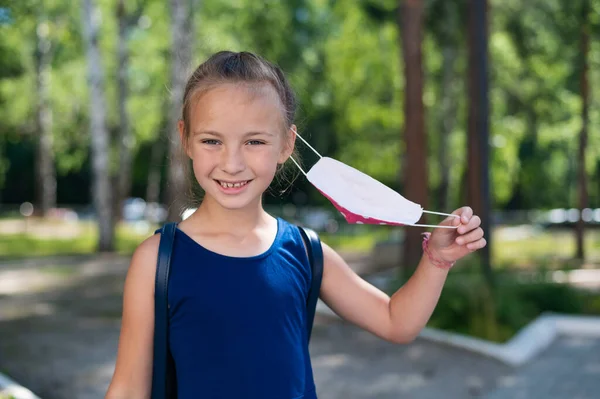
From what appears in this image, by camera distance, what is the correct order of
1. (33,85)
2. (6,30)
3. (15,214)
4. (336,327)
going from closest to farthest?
(336,327)
(6,30)
(33,85)
(15,214)

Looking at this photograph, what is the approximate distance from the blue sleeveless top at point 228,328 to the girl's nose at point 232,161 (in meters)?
0.20

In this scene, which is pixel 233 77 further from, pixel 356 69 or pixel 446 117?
pixel 356 69

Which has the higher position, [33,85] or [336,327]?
[33,85]

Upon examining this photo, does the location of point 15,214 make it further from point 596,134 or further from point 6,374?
point 6,374

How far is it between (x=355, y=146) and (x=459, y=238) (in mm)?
26853

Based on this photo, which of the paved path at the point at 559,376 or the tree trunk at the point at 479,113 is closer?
the paved path at the point at 559,376

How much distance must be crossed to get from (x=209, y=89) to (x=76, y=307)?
9.85 m

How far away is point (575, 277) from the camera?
15.8 meters

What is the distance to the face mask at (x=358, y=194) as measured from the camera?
6.11 ft

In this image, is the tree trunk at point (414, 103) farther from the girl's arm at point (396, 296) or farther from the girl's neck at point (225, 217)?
the girl's neck at point (225, 217)

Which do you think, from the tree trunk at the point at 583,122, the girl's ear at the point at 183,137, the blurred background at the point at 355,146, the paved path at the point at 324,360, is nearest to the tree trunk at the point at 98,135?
the blurred background at the point at 355,146

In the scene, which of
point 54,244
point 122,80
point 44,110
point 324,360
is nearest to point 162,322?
point 324,360

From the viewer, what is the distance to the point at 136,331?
187 cm

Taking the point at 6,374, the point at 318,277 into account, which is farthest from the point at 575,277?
the point at 318,277
